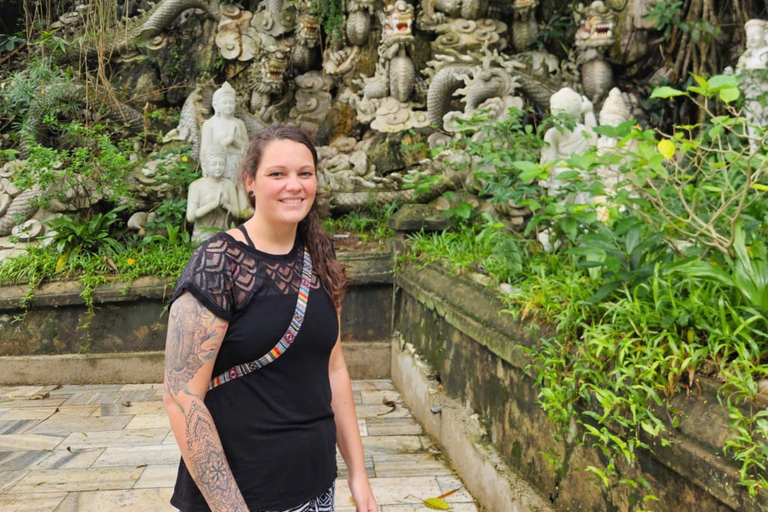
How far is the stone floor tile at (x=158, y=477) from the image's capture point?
3.36 meters

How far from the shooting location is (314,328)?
1507 millimetres

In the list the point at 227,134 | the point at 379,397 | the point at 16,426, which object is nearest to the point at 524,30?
the point at 227,134

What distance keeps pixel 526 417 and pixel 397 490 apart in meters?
1.03

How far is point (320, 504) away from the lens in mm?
1590

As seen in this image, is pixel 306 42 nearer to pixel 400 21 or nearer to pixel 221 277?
pixel 400 21

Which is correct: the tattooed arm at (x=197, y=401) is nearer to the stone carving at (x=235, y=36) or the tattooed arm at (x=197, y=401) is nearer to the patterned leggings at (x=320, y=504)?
the patterned leggings at (x=320, y=504)

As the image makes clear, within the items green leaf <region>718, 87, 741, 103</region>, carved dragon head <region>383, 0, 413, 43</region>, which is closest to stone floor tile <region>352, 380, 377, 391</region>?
green leaf <region>718, 87, 741, 103</region>

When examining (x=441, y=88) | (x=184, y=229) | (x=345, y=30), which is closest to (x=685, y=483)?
(x=184, y=229)

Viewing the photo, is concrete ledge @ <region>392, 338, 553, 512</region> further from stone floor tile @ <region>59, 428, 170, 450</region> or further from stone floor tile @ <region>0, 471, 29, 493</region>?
stone floor tile @ <region>0, 471, 29, 493</region>

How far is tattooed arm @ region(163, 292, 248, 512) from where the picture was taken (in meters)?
1.36

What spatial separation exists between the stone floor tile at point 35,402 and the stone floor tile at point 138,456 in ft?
3.60

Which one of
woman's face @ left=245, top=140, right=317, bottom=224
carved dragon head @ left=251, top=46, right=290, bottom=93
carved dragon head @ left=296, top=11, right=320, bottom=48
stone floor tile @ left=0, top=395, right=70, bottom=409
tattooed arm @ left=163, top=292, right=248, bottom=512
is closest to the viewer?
tattooed arm @ left=163, top=292, right=248, bottom=512

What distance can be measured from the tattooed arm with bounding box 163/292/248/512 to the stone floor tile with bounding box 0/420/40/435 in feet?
11.1

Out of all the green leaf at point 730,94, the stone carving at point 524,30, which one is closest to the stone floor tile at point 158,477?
the green leaf at point 730,94
